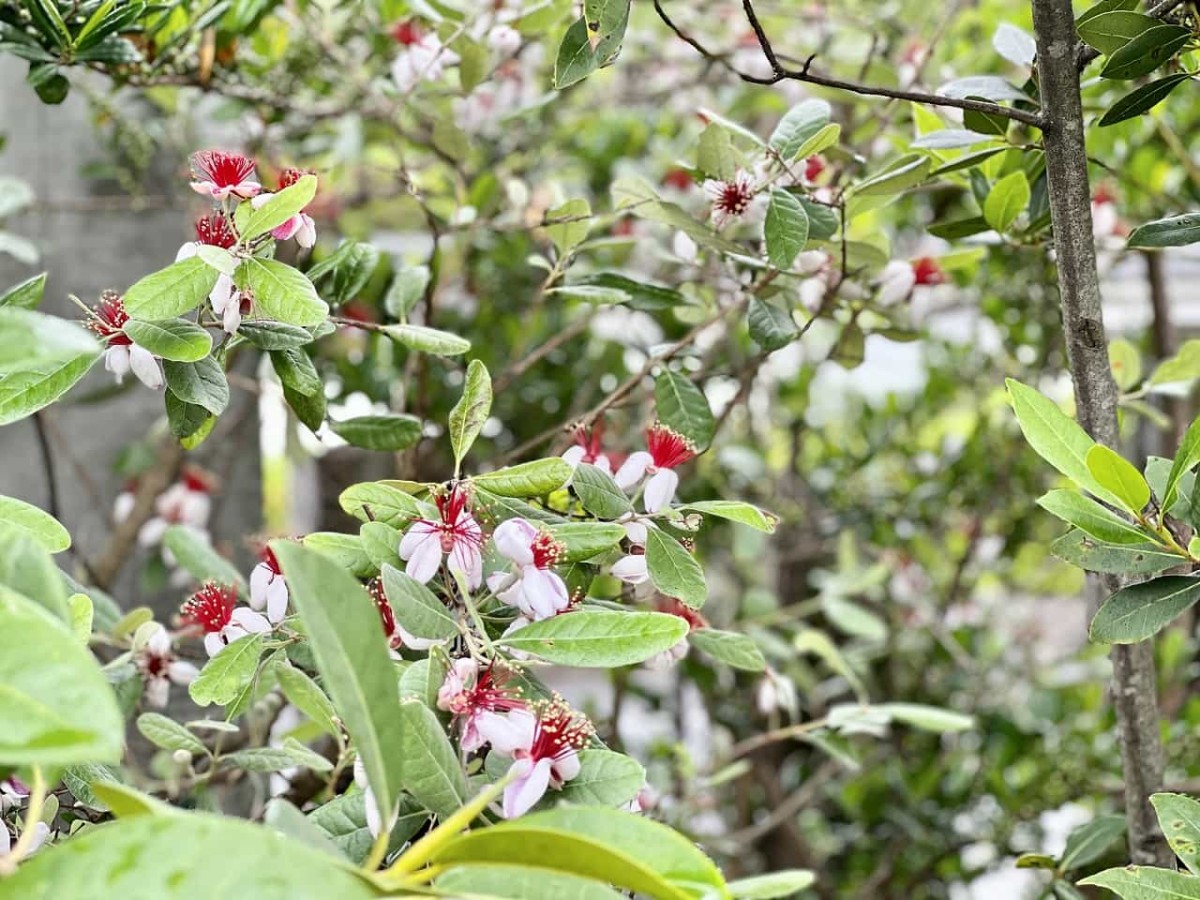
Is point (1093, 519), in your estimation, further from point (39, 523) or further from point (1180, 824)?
point (39, 523)

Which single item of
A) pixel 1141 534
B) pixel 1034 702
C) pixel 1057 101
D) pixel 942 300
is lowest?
pixel 1034 702

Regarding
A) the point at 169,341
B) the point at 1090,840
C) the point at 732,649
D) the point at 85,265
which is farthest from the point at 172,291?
the point at 85,265

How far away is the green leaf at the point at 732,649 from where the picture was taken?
23.6 inches

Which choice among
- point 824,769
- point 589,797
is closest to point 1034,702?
point 824,769

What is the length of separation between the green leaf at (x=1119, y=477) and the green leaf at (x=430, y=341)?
298 millimetres

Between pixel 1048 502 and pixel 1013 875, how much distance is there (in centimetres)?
161

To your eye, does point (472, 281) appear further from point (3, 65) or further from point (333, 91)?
point (3, 65)

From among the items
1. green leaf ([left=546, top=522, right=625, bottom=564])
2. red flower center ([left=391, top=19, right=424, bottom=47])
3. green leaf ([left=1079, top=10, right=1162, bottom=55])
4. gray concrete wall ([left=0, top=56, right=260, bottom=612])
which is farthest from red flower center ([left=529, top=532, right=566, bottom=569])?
gray concrete wall ([left=0, top=56, right=260, bottom=612])

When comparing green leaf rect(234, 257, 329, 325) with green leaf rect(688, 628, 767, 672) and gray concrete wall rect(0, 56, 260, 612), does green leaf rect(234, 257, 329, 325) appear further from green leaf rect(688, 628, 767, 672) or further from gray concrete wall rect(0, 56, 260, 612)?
gray concrete wall rect(0, 56, 260, 612)

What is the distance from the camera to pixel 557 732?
0.42 m

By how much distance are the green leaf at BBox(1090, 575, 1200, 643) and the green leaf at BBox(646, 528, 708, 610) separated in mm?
170

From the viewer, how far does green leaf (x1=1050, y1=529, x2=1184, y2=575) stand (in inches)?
18.7

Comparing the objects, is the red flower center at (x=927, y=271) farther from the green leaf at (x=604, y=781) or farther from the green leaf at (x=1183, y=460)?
the green leaf at (x=604, y=781)

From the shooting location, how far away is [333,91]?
1167mm
